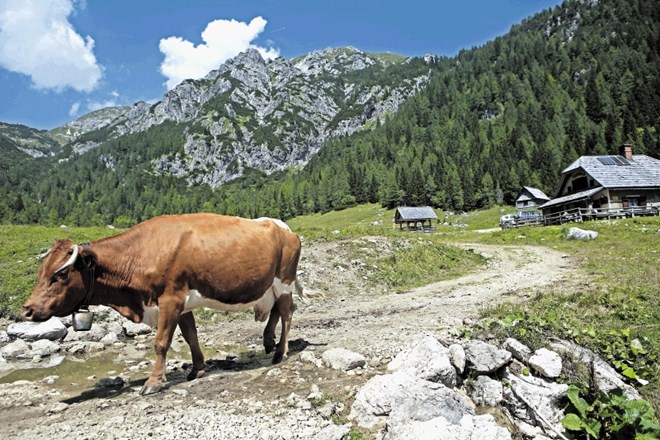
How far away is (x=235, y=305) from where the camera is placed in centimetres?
738

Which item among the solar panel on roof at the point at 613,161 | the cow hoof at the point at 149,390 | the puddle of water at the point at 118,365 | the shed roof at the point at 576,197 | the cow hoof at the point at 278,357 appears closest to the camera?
the cow hoof at the point at 149,390

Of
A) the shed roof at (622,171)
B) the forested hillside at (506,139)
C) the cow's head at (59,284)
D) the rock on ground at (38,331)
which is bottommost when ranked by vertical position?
the rock on ground at (38,331)

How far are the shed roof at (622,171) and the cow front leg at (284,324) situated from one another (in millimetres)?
60918

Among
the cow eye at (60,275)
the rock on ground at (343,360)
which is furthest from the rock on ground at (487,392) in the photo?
the cow eye at (60,275)

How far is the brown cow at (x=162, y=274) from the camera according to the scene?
626 centimetres

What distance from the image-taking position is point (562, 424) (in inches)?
220

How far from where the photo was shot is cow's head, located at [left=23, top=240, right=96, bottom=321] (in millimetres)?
6086

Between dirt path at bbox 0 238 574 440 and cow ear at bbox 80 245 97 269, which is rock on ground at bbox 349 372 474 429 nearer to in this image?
dirt path at bbox 0 238 574 440

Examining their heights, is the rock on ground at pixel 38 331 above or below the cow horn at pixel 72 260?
below

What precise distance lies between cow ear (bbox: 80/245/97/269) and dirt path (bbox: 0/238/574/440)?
6.90ft

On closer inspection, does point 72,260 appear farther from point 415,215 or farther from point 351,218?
point 351,218

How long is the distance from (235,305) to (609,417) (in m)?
6.03

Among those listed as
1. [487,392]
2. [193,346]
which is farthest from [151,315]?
[487,392]

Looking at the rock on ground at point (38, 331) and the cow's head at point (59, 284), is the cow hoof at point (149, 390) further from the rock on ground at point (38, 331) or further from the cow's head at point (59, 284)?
the rock on ground at point (38, 331)
